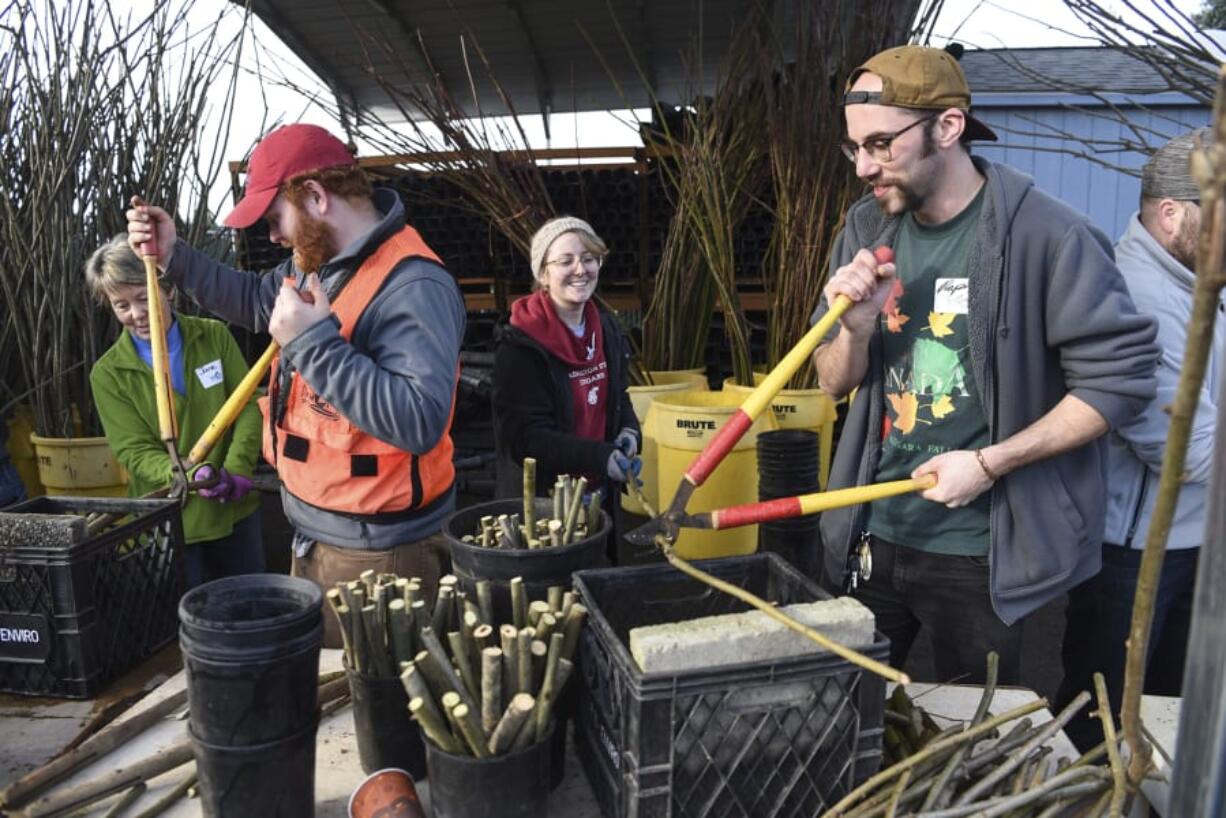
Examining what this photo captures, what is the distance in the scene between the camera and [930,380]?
186 centimetres

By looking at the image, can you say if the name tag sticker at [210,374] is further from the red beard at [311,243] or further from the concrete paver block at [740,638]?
the concrete paver block at [740,638]

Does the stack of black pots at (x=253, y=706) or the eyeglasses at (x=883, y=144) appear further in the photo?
the eyeglasses at (x=883, y=144)

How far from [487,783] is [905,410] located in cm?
120

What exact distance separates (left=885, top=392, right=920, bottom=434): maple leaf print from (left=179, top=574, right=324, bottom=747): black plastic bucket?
49.5 inches

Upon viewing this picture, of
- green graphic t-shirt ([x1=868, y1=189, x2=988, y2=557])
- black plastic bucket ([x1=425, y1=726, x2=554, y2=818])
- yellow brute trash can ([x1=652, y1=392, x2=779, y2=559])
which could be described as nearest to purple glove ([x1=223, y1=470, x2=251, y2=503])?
yellow brute trash can ([x1=652, y1=392, x2=779, y2=559])

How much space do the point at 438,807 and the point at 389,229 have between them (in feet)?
3.93

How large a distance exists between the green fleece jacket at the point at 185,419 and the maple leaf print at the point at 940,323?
2.10 metres

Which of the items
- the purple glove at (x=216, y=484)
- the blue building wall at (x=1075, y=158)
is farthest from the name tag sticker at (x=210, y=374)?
the blue building wall at (x=1075, y=158)

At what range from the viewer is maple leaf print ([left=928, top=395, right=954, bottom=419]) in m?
1.84

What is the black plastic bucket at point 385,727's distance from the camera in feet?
4.36

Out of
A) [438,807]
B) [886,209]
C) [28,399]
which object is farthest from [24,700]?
[28,399]

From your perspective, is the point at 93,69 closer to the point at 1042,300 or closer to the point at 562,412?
the point at 562,412

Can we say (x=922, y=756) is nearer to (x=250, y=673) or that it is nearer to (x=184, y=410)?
(x=250, y=673)

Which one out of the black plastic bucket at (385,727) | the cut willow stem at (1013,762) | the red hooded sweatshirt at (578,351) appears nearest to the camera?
the cut willow stem at (1013,762)
